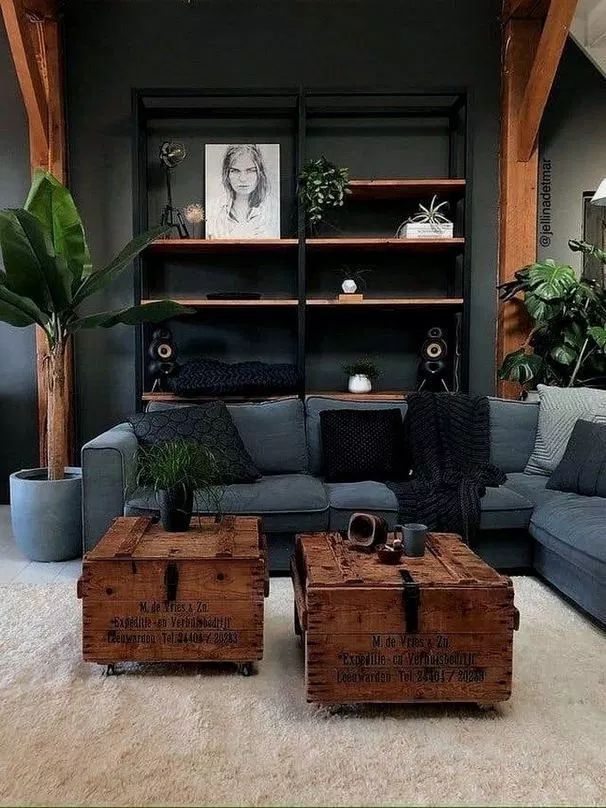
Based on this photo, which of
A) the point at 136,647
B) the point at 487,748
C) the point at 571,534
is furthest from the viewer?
the point at 571,534

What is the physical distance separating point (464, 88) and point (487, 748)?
3662mm

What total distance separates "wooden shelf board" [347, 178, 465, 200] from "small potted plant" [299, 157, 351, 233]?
0.09 metres

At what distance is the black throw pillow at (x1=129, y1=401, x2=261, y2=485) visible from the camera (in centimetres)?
347

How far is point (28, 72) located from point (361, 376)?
2609 mm

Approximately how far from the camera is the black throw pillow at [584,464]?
3268 millimetres

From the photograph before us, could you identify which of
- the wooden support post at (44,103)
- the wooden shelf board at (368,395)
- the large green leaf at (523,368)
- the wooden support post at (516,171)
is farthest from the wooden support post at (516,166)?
the wooden support post at (44,103)

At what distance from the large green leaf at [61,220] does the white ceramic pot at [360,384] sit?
172cm

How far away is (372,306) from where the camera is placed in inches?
174

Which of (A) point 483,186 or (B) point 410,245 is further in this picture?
(A) point 483,186

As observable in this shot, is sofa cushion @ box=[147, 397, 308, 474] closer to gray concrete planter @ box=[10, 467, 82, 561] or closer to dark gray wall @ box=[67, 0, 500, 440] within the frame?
gray concrete planter @ box=[10, 467, 82, 561]

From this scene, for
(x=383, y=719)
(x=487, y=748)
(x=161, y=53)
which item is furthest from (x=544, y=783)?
(x=161, y=53)

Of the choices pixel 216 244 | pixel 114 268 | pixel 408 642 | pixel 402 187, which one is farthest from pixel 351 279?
pixel 408 642

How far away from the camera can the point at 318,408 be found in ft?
12.8

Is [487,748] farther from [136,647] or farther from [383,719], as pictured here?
[136,647]
